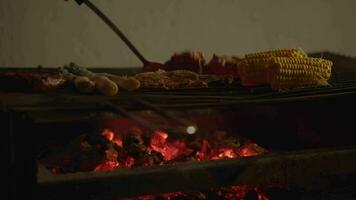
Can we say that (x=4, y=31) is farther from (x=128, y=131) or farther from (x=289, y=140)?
(x=289, y=140)

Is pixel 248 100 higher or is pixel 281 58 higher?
→ pixel 281 58

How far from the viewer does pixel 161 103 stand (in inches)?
98.7

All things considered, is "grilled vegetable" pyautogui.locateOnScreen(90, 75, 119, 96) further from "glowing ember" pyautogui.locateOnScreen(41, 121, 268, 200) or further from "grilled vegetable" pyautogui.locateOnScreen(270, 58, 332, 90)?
"grilled vegetable" pyautogui.locateOnScreen(270, 58, 332, 90)

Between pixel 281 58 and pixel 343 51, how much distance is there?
3.94 m

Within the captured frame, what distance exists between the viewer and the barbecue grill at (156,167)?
212 cm

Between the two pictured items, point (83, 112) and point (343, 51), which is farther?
point (343, 51)

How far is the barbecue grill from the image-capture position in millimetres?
2125

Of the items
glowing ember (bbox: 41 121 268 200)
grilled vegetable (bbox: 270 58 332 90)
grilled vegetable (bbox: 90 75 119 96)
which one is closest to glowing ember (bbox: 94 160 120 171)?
glowing ember (bbox: 41 121 268 200)

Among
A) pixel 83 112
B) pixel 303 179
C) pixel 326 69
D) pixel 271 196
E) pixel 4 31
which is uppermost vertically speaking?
pixel 4 31

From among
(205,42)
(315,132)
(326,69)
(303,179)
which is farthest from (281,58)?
(205,42)

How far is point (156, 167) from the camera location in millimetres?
2223

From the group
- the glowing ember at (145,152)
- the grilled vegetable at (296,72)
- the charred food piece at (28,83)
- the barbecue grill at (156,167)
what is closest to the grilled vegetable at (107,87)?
the barbecue grill at (156,167)

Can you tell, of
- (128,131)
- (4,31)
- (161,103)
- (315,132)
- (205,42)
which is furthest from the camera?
(205,42)

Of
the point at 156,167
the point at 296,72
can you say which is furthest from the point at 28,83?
the point at 296,72
